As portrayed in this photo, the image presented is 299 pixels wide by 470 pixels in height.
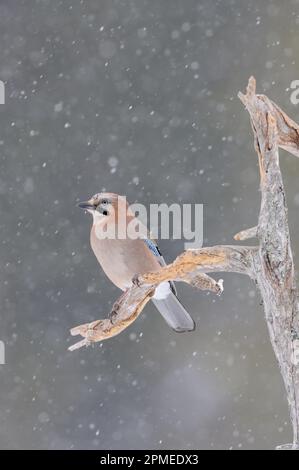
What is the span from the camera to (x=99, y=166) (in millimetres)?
7750

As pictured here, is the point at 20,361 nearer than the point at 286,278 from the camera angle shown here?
No

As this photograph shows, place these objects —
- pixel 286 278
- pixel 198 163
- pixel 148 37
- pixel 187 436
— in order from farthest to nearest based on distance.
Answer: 1. pixel 148 37
2. pixel 198 163
3. pixel 187 436
4. pixel 286 278

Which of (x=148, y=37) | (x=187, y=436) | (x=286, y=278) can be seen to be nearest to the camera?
(x=286, y=278)

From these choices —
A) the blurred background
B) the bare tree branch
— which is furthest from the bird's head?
the blurred background

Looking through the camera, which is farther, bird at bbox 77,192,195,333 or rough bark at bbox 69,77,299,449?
bird at bbox 77,192,195,333

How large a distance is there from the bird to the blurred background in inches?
149

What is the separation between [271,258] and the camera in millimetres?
2490

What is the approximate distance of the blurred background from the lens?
734 centimetres

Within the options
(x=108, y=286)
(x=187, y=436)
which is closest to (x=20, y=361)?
(x=108, y=286)

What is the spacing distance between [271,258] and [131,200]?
493cm

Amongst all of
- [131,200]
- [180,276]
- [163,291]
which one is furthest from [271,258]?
[131,200]

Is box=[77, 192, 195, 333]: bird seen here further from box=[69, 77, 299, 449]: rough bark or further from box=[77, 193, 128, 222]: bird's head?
box=[69, 77, 299, 449]: rough bark

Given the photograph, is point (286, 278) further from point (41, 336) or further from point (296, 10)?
point (296, 10)

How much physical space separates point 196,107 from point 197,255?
229 inches
